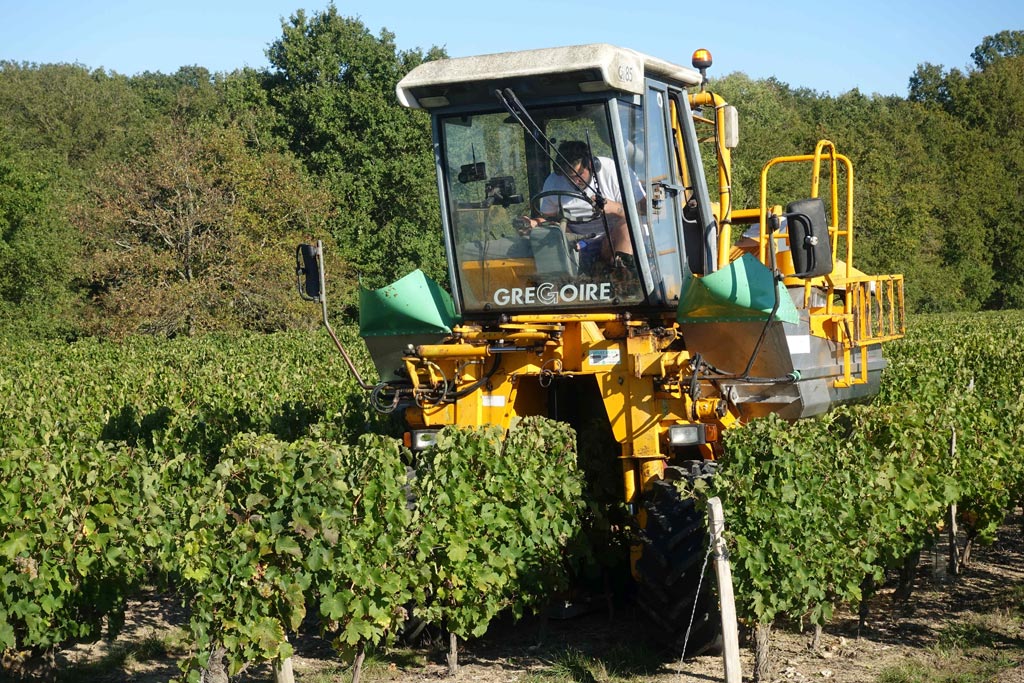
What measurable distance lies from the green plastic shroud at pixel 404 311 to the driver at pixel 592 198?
118cm

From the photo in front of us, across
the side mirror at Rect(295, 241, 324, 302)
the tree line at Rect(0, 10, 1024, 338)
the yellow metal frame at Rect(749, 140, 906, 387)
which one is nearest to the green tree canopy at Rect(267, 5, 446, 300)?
A: the tree line at Rect(0, 10, 1024, 338)

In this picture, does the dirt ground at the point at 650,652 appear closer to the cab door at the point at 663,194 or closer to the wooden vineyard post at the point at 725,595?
the wooden vineyard post at the point at 725,595

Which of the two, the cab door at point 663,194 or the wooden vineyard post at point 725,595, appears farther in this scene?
the cab door at point 663,194

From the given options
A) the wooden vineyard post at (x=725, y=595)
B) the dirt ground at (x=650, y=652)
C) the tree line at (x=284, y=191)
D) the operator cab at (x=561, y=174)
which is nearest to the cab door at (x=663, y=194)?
the operator cab at (x=561, y=174)

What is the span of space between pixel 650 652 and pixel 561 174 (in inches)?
114

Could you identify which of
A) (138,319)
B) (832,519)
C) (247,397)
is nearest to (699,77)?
(832,519)

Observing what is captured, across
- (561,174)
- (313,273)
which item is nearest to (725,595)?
(561,174)

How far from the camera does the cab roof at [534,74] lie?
6895mm

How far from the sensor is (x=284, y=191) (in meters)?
40.3

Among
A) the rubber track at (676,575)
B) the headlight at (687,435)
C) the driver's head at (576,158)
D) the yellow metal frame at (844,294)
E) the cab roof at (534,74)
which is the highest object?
the cab roof at (534,74)

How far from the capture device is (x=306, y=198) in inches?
1624

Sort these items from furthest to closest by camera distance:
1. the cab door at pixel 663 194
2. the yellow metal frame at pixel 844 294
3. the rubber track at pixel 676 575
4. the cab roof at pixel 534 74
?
the yellow metal frame at pixel 844 294 → the cab door at pixel 663 194 → the cab roof at pixel 534 74 → the rubber track at pixel 676 575

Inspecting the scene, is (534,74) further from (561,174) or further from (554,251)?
(554,251)

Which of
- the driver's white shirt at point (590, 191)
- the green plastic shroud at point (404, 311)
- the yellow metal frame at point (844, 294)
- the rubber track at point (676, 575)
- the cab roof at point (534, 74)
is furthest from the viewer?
the green plastic shroud at point (404, 311)
